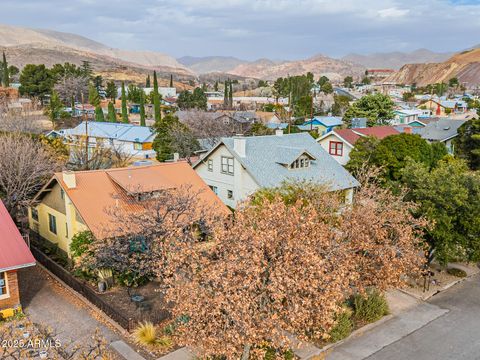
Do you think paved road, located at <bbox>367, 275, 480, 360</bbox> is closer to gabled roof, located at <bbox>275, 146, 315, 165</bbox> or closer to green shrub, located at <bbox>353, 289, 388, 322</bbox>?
green shrub, located at <bbox>353, 289, 388, 322</bbox>

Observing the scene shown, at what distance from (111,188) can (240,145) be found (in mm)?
11706

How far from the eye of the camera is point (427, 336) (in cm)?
1892

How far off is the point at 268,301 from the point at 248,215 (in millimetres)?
3666

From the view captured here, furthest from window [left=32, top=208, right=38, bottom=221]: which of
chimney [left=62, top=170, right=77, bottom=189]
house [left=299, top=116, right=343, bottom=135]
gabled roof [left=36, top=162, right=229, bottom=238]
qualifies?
house [left=299, top=116, right=343, bottom=135]

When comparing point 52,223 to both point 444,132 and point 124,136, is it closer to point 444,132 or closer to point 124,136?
point 124,136

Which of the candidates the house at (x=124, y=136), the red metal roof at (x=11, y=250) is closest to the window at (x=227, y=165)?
the red metal roof at (x=11, y=250)

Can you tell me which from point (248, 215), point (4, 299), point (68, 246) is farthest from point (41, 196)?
point (248, 215)

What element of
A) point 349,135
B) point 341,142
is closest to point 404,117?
point 349,135

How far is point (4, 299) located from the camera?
1947 centimetres

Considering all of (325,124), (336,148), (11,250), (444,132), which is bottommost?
(11,250)

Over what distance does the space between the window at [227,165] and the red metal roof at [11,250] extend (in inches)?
675

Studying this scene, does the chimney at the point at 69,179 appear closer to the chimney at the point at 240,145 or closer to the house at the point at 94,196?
the house at the point at 94,196

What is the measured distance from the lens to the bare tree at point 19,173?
28.5 meters

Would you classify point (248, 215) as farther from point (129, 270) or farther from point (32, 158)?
point (32, 158)
